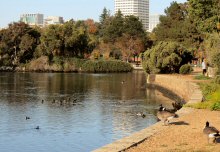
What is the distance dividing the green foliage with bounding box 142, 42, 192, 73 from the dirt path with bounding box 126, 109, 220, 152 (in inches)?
1287

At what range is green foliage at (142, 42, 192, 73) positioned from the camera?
50.3 m

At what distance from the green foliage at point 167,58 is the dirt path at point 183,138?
107ft

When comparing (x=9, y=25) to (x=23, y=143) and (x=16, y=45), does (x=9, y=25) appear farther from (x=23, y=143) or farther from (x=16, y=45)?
(x=23, y=143)

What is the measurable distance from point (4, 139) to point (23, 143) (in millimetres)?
1228

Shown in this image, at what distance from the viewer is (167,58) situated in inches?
1960

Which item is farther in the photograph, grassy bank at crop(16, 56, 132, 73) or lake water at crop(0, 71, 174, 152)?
grassy bank at crop(16, 56, 132, 73)

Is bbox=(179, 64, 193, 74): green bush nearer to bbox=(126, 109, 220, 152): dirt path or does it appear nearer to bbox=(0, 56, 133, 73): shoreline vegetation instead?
bbox=(126, 109, 220, 152): dirt path

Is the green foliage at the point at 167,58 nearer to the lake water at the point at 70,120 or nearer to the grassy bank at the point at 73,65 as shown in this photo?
the lake water at the point at 70,120

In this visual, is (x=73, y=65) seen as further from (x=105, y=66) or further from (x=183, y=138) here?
(x=183, y=138)


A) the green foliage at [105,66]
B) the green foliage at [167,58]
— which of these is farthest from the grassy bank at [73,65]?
the green foliage at [167,58]

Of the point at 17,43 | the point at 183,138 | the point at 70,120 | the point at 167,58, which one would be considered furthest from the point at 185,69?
the point at 17,43

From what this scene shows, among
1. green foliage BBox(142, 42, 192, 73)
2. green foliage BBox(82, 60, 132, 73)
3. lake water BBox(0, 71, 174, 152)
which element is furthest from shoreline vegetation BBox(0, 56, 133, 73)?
lake water BBox(0, 71, 174, 152)

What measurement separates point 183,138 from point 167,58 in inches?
1444

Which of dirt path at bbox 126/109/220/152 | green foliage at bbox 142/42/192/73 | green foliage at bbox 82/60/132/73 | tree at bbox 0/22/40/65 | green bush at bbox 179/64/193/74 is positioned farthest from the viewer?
tree at bbox 0/22/40/65
